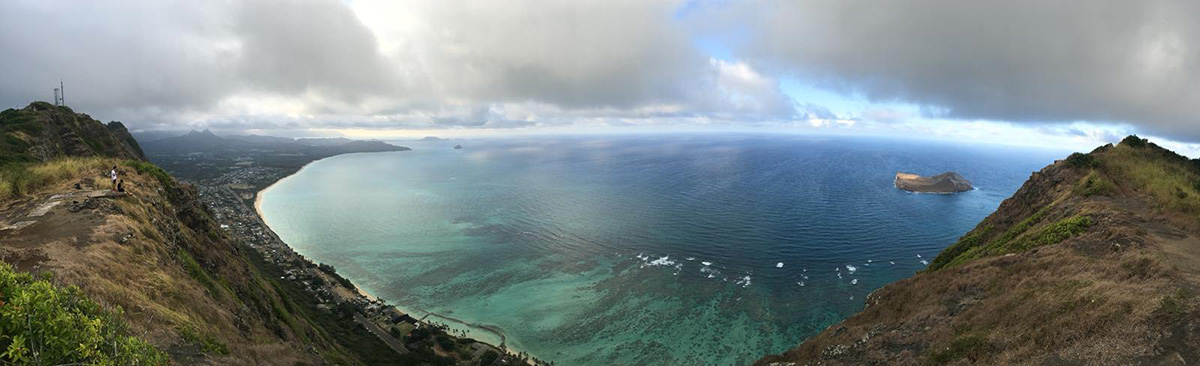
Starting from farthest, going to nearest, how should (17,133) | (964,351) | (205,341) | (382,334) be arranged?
(382,334)
(17,133)
(964,351)
(205,341)

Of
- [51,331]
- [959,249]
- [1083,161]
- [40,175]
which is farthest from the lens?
[959,249]

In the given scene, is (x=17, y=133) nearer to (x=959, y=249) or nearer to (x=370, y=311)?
(x=370, y=311)

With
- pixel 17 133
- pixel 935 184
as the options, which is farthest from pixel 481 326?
pixel 935 184

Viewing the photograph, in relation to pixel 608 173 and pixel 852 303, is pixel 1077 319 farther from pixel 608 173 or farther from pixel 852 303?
pixel 608 173

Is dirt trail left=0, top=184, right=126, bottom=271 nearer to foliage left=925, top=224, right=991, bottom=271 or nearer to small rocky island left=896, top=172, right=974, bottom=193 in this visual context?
foliage left=925, top=224, right=991, bottom=271

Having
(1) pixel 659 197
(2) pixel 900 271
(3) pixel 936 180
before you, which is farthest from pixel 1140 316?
(3) pixel 936 180
